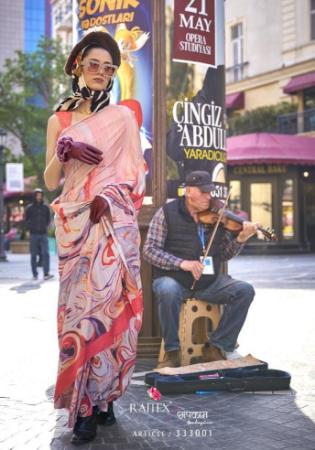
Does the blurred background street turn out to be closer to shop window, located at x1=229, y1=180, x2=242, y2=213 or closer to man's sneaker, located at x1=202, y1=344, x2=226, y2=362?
man's sneaker, located at x1=202, y1=344, x2=226, y2=362

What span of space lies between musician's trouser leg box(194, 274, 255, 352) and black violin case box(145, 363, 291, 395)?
1.37 feet

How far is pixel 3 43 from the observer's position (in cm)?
5688

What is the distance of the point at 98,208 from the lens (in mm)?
3012

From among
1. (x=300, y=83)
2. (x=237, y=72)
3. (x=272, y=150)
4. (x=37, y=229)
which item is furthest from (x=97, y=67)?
(x=237, y=72)

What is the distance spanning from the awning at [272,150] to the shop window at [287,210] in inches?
46.8

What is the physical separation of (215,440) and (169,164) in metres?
2.53

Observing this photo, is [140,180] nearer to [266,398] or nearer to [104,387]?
[104,387]

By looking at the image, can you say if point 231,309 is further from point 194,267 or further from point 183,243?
point 183,243

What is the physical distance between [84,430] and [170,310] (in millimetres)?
1421

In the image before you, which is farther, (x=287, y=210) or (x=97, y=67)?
(x=287, y=210)

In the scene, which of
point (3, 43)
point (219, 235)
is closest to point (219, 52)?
point (219, 235)

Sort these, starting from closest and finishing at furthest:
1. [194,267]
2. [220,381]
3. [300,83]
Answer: [220,381]
[194,267]
[300,83]

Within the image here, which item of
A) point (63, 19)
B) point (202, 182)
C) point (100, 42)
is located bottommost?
point (202, 182)

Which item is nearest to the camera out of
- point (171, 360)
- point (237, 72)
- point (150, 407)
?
point (150, 407)
